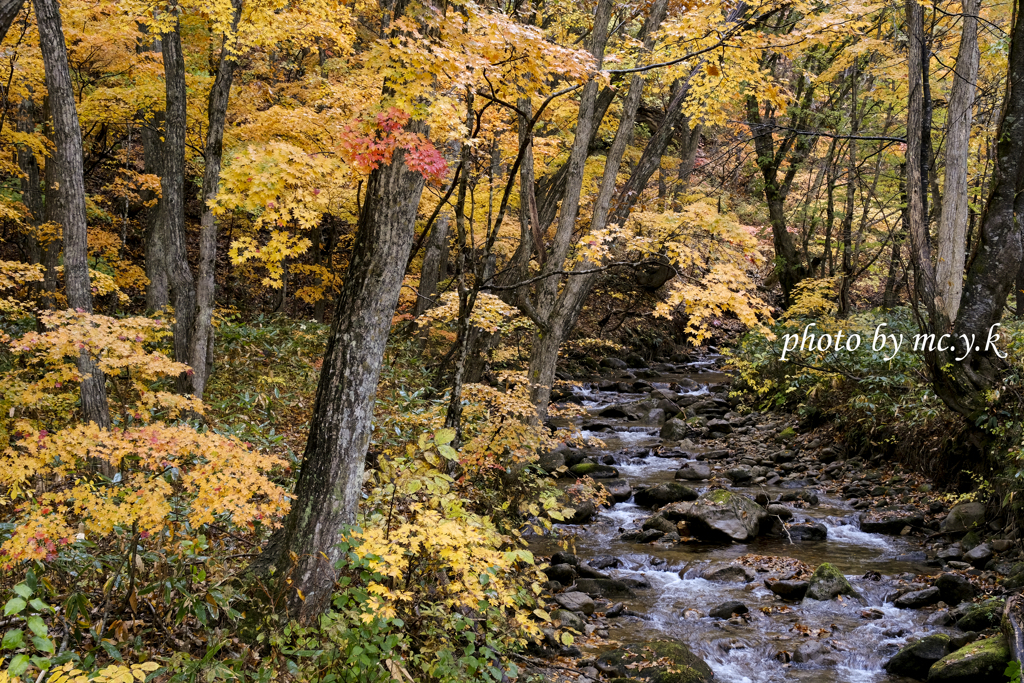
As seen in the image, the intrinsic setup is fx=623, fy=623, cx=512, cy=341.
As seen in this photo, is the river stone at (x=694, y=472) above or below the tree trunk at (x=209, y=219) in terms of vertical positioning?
below

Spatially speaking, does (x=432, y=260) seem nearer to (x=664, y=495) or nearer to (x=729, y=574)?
(x=664, y=495)

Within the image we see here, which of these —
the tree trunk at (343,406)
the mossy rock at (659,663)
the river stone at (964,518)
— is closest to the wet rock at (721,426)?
the river stone at (964,518)

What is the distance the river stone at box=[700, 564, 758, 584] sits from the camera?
310 inches

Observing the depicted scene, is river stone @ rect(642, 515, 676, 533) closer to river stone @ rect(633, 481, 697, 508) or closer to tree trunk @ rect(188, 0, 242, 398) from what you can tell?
river stone @ rect(633, 481, 697, 508)

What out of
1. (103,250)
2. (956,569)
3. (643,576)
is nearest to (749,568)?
(643,576)

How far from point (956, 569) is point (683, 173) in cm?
1038

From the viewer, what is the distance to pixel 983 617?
6000 millimetres

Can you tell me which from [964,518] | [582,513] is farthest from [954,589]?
[582,513]

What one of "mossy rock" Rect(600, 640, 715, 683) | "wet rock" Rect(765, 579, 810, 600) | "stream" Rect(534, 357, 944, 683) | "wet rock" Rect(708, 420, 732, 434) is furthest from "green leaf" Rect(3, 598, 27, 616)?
"wet rock" Rect(708, 420, 732, 434)

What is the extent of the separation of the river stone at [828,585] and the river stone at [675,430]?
6717 mm

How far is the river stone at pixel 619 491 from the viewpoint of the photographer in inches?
418

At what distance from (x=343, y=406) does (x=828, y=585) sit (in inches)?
244

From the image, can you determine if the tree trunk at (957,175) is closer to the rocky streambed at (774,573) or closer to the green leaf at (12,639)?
the rocky streambed at (774,573)

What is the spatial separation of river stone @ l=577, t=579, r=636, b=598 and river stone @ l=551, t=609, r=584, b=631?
0.97 meters
